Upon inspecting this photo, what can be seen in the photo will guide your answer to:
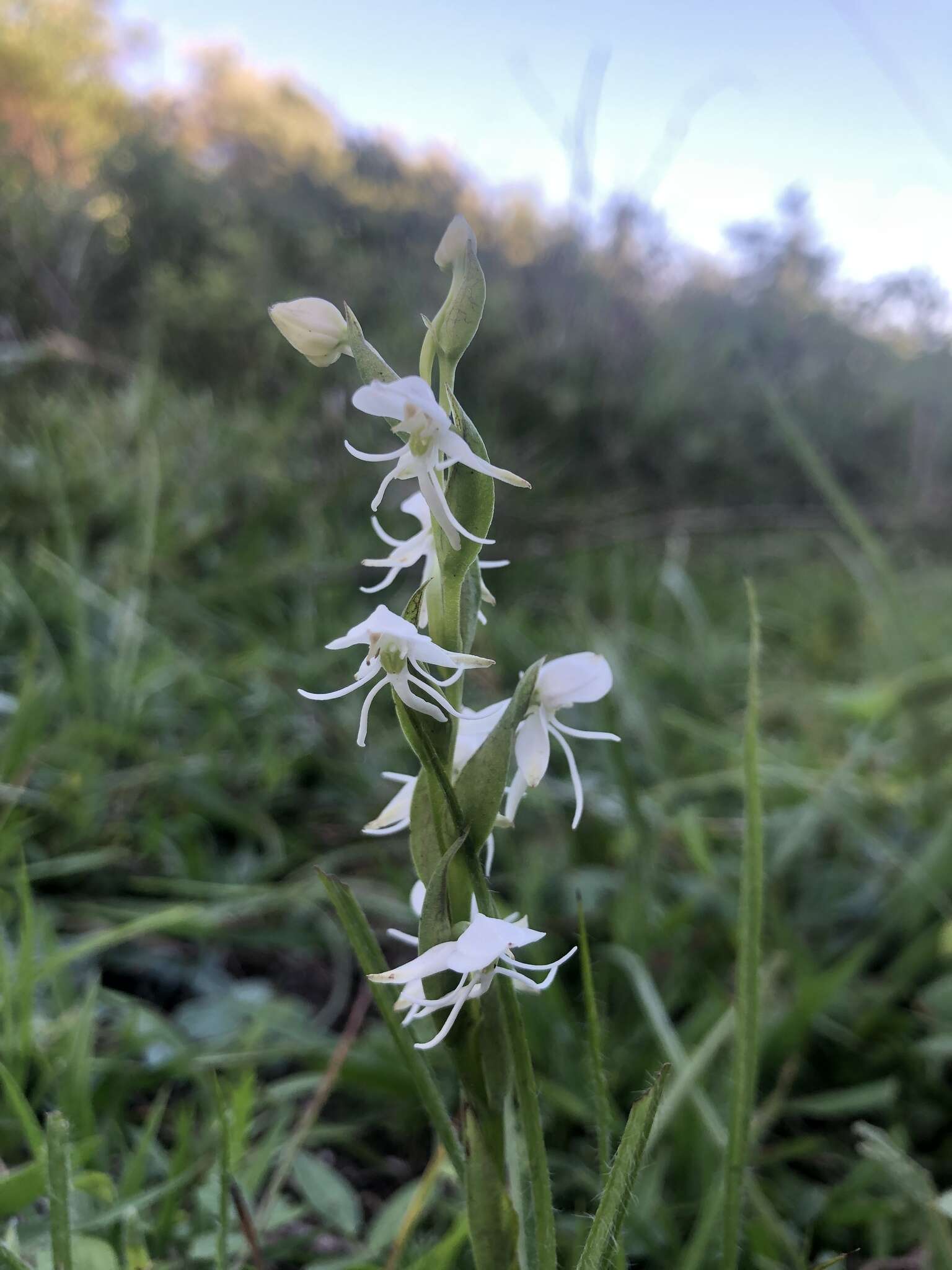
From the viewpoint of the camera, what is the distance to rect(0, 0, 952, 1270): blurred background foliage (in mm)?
694

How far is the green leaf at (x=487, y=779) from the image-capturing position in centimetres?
39

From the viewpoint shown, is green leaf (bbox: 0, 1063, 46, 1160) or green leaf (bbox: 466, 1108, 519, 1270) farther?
green leaf (bbox: 0, 1063, 46, 1160)

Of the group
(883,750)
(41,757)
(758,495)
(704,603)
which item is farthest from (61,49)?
(883,750)


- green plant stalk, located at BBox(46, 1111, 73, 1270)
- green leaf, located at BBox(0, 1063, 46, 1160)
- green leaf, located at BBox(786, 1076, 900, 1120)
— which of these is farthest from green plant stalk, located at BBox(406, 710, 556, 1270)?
green leaf, located at BBox(786, 1076, 900, 1120)

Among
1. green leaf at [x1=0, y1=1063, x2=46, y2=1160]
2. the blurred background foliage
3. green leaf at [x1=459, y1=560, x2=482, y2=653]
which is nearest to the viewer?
green leaf at [x1=459, y1=560, x2=482, y2=653]

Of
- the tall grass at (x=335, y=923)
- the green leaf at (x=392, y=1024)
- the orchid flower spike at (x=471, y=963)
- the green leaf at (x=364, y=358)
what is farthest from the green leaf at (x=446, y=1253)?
the green leaf at (x=364, y=358)

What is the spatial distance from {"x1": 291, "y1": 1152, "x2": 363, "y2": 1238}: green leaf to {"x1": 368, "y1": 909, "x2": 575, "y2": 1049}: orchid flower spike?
0.35m

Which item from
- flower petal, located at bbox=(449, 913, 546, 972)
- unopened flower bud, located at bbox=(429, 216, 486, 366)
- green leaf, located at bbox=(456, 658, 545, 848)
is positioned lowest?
flower petal, located at bbox=(449, 913, 546, 972)

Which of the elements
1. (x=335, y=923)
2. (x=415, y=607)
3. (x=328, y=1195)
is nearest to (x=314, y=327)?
(x=415, y=607)

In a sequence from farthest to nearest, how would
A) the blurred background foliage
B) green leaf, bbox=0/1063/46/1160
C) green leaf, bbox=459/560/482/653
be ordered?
the blurred background foliage < green leaf, bbox=0/1063/46/1160 < green leaf, bbox=459/560/482/653

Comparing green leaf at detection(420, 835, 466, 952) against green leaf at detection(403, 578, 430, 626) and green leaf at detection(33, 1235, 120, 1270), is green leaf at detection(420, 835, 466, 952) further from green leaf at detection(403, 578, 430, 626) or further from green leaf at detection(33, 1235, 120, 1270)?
green leaf at detection(33, 1235, 120, 1270)

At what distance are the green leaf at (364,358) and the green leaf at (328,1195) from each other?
0.59 meters

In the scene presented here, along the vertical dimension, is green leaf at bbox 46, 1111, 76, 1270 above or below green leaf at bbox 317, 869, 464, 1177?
below

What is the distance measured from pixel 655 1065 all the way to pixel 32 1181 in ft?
1.73
